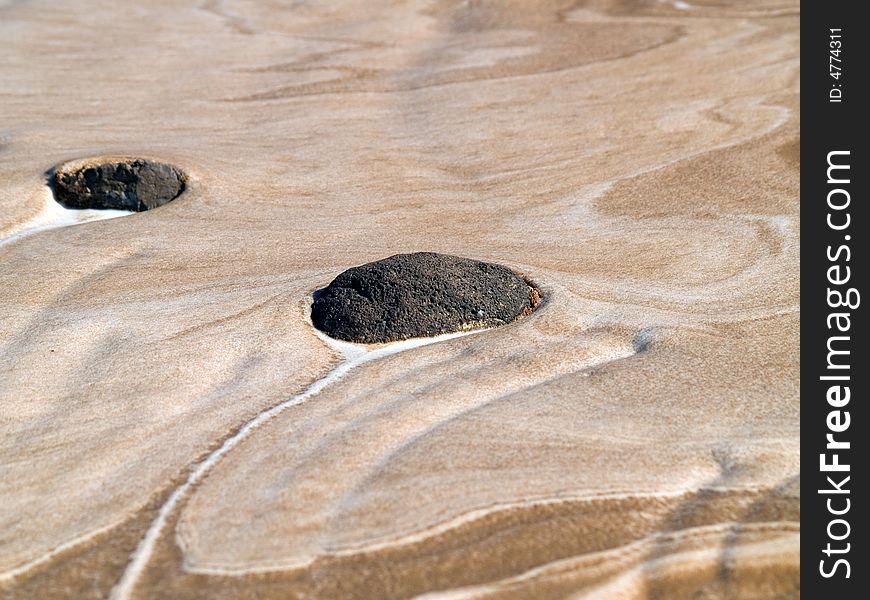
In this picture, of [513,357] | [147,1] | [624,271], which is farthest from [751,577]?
[147,1]

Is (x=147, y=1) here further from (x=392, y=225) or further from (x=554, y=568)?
(x=554, y=568)

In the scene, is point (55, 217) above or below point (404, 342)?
above

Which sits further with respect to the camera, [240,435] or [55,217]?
[55,217]

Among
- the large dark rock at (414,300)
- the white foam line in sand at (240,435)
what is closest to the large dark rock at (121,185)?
the large dark rock at (414,300)

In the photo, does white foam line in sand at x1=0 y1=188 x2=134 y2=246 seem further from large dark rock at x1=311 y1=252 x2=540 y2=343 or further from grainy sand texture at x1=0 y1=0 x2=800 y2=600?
large dark rock at x1=311 y1=252 x2=540 y2=343

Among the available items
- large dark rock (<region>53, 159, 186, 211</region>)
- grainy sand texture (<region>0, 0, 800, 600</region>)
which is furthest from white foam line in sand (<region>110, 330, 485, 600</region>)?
large dark rock (<region>53, 159, 186, 211</region>)

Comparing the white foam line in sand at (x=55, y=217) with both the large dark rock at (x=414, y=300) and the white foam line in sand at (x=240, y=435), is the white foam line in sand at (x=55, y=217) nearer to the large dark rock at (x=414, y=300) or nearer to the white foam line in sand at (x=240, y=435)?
the large dark rock at (x=414, y=300)

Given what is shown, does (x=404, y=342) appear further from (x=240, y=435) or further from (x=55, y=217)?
(x=55, y=217)

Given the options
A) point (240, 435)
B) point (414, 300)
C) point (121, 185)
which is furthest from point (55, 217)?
point (240, 435)
